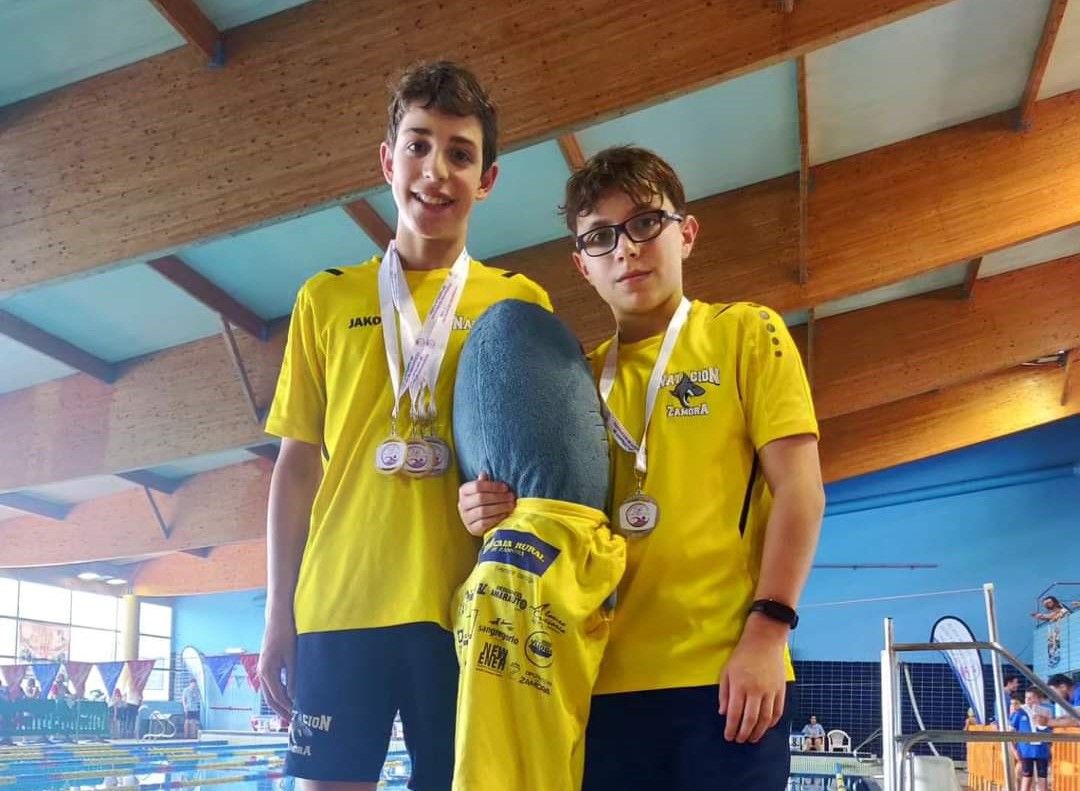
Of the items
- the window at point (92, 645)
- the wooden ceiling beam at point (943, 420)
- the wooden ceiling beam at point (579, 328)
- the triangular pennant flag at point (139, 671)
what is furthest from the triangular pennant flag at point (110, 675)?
the wooden ceiling beam at point (943, 420)

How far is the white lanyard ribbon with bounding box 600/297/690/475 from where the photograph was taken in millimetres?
1834

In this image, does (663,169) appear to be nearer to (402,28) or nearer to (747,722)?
(747,722)

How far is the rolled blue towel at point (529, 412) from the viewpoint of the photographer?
1.67 metres

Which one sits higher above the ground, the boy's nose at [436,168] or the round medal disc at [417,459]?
the boy's nose at [436,168]

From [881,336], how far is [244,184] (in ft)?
28.9

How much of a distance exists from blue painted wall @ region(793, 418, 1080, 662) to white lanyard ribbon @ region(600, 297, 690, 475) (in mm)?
15564

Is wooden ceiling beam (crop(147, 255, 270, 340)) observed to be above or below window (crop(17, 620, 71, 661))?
above

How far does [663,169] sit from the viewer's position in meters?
2.03

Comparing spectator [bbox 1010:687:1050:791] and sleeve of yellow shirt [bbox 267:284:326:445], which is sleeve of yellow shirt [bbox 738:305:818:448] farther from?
spectator [bbox 1010:687:1050:791]

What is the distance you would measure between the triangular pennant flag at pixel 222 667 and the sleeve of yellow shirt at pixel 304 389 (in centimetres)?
1764

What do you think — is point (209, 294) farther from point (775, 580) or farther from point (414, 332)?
point (775, 580)

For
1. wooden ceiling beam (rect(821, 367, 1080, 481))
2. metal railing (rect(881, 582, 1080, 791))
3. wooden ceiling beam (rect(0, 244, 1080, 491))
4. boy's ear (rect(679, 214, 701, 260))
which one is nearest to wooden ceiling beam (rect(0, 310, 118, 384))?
wooden ceiling beam (rect(0, 244, 1080, 491))

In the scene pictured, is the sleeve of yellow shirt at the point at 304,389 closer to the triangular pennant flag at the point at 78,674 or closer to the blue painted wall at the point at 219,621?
the triangular pennant flag at the point at 78,674

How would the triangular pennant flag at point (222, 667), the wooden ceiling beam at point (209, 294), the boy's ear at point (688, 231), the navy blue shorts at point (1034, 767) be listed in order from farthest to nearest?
1. the triangular pennant flag at point (222, 667)
2. the navy blue shorts at point (1034, 767)
3. the wooden ceiling beam at point (209, 294)
4. the boy's ear at point (688, 231)
